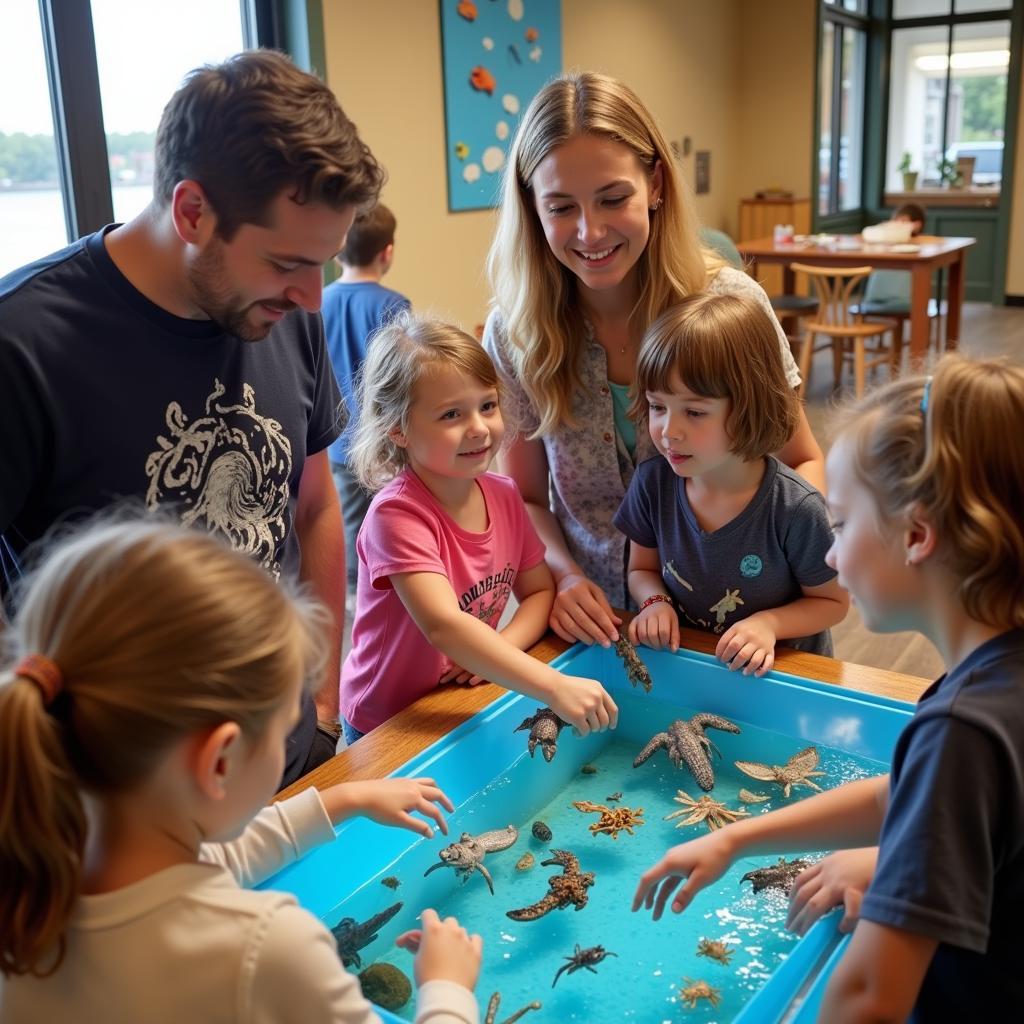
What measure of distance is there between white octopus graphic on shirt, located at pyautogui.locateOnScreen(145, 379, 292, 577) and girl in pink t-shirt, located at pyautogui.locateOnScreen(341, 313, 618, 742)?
0.18 m

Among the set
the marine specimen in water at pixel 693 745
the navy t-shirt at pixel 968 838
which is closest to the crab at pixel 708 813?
the marine specimen in water at pixel 693 745

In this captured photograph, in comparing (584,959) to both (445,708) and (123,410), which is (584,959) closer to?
(445,708)

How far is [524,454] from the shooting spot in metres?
1.90

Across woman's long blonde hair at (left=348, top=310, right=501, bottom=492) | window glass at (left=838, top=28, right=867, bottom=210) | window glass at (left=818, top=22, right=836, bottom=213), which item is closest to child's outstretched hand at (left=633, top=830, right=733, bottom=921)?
woman's long blonde hair at (left=348, top=310, right=501, bottom=492)

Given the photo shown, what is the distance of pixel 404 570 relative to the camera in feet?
4.91

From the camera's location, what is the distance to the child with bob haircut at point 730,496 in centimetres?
154

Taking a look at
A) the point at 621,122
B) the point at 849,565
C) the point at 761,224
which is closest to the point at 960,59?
the point at 761,224

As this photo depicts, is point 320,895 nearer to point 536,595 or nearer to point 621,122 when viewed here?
point 536,595

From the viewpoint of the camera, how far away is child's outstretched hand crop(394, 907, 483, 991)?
0.92m

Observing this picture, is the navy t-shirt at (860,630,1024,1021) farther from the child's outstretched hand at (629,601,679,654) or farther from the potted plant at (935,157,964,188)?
the potted plant at (935,157,964,188)

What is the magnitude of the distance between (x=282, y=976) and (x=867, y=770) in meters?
0.89

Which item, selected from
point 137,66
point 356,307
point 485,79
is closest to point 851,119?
point 485,79

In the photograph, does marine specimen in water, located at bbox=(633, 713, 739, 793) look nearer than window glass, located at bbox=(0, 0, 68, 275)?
Yes

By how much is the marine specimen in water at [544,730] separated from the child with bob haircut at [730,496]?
243 millimetres
